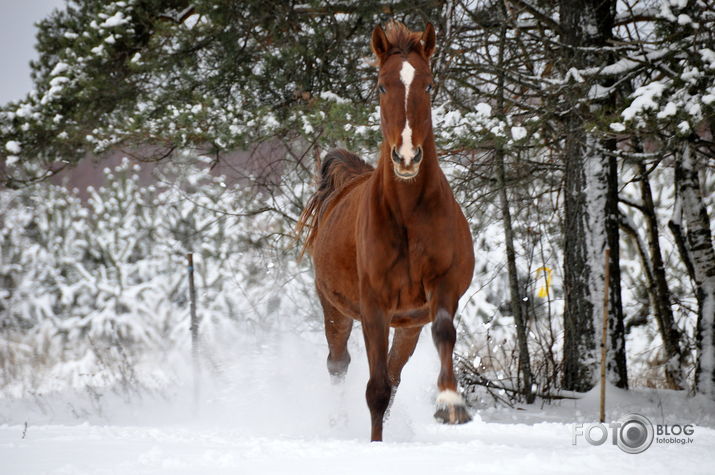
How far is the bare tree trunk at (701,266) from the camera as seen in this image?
8.62 metres

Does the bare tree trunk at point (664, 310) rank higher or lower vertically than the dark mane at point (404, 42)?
lower

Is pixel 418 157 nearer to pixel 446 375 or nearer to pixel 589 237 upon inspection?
pixel 446 375

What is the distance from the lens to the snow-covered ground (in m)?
3.14

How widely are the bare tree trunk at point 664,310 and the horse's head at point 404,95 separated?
645 centimetres

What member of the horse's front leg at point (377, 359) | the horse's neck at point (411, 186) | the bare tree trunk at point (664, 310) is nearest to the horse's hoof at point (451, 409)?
the horse's front leg at point (377, 359)

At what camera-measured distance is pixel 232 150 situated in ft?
31.8

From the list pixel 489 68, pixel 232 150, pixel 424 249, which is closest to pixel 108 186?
pixel 232 150

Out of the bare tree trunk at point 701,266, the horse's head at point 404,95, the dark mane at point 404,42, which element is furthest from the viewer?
the bare tree trunk at point 701,266

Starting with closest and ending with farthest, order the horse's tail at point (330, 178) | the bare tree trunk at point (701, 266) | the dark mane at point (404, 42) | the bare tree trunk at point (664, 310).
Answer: the dark mane at point (404, 42), the horse's tail at point (330, 178), the bare tree trunk at point (701, 266), the bare tree trunk at point (664, 310)

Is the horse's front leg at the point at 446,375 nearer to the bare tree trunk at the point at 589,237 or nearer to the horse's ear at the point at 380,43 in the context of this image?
the horse's ear at the point at 380,43

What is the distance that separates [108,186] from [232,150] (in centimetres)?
1152

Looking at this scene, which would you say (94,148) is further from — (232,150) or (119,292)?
(119,292)

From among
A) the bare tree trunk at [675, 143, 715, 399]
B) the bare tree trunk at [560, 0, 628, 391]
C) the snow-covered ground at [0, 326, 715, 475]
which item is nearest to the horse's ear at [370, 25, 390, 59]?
the snow-covered ground at [0, 326, 715, 475]

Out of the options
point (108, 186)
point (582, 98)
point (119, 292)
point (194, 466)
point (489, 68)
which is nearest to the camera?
point (194, 466)
